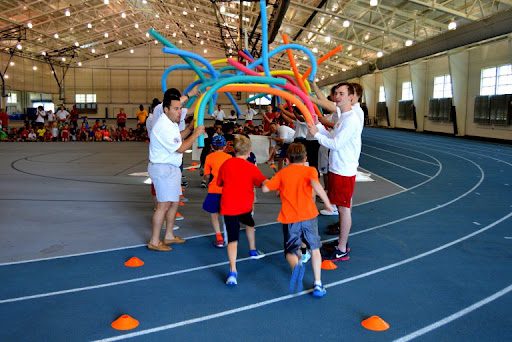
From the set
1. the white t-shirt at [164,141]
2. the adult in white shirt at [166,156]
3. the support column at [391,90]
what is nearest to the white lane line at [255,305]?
the adult in white shirt at [166,156]

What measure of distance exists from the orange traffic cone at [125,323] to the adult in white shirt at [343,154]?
259 cm

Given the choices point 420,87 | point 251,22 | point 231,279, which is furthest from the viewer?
point 251,22

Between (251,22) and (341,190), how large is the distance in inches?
1182

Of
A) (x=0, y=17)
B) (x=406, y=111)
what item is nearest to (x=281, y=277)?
(x=406, y=111)

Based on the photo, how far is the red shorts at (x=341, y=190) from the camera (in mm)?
5566

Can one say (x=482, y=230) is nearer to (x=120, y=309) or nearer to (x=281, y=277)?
(x=281, y=277)

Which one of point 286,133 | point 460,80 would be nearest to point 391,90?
point 460,80

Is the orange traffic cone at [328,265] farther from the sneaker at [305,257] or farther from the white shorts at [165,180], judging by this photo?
the white shorts at [165,180]

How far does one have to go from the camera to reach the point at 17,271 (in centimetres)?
509

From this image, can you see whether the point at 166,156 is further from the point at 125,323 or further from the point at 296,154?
the point at 125,323

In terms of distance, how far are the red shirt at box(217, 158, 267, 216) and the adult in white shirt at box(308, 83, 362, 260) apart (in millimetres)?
964

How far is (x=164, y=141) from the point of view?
5.52 m

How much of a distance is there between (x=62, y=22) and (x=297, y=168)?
40.1 metres

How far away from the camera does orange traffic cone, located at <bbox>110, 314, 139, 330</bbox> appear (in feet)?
12.5
